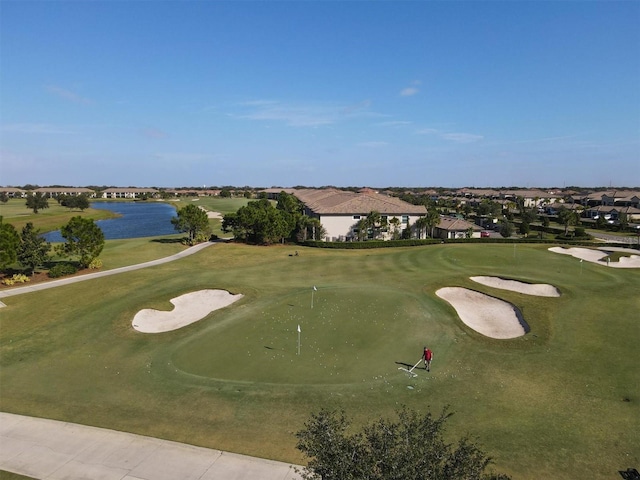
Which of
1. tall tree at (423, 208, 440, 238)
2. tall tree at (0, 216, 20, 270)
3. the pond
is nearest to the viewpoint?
tall tree at (0, 216, 20, 270)

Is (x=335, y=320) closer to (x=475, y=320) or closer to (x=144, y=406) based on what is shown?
(x=475, y=320)

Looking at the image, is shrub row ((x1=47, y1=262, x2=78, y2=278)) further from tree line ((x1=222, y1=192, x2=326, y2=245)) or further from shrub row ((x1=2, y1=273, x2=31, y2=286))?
tree line ((x1=222, y1=192, x2=326, y2=245))

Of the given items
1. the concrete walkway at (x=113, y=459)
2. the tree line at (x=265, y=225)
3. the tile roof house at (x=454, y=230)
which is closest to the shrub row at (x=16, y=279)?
the concrete walkway at (x=113, y=459)

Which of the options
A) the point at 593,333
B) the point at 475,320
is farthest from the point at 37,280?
the point at 593,333

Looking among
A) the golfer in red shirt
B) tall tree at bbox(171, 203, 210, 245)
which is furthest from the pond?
the golfer in red shirt

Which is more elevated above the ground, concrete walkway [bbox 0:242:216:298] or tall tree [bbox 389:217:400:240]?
tall tree [bbox 389:217:400:240]

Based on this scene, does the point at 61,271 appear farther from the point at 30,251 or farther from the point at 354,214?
the point at 354,214
